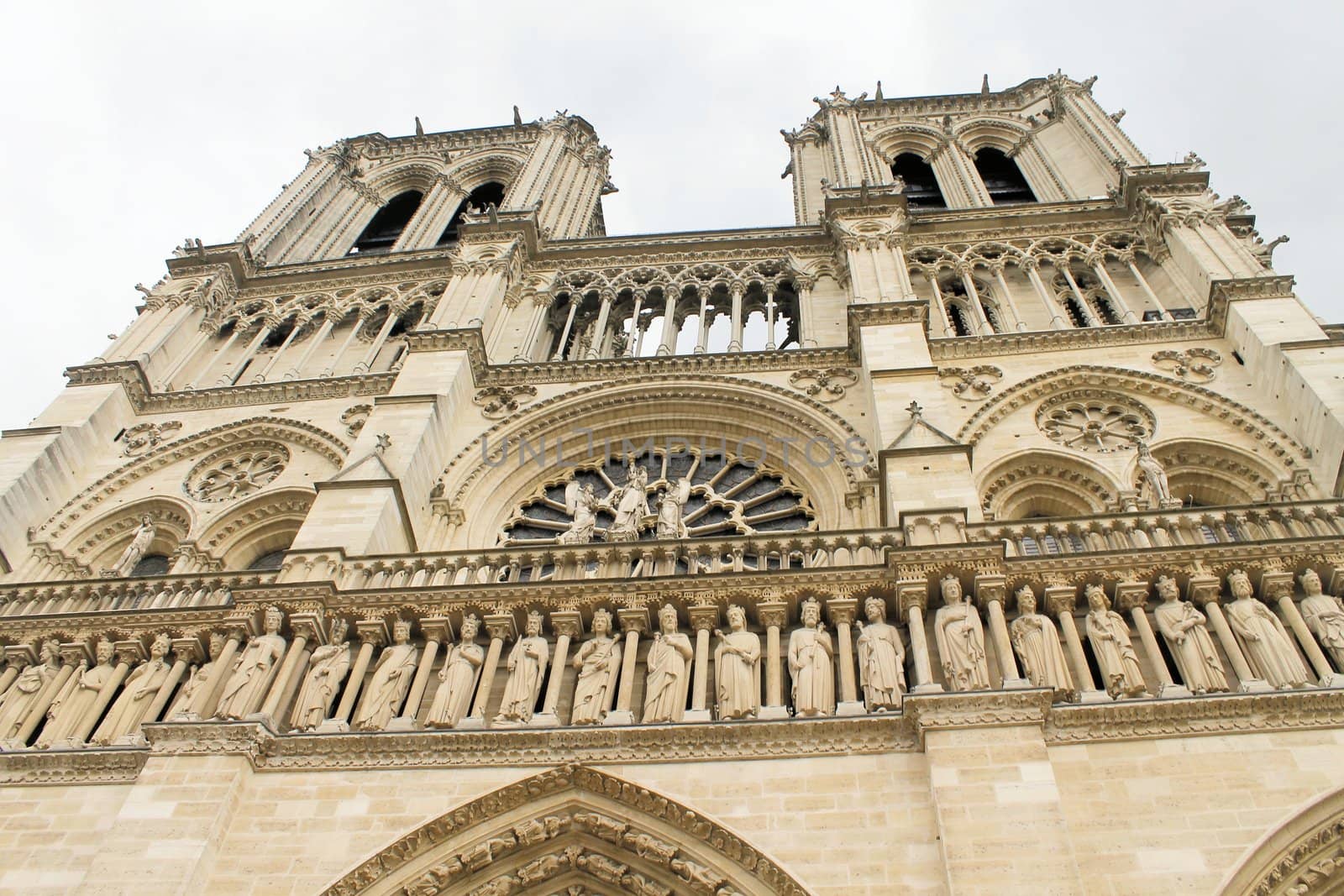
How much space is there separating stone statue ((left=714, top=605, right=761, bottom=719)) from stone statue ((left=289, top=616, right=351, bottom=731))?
315cm

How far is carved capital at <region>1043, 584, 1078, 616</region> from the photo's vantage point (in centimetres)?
970

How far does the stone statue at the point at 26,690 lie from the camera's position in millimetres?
10086

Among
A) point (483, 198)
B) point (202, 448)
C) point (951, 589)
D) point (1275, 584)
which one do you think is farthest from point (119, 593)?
point (483, 198)

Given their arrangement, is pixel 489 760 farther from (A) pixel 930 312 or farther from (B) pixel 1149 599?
(A) pixel 930 312

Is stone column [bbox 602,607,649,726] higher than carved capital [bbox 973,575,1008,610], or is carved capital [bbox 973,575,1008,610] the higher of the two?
carved capital [bbox 973,575,1008,610]

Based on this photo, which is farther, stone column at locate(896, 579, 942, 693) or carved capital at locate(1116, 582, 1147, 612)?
carved capital at locate(1116, 582, 1147, 612)

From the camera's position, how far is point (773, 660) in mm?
9500

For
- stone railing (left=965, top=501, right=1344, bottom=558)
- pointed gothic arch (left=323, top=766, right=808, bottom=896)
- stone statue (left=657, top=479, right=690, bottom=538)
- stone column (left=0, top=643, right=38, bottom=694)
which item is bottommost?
pointed gothic arch (left=323, top=766, right=808, bottom=896)

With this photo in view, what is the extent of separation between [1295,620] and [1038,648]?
6.68 feet

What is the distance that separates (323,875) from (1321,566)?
26.7ft

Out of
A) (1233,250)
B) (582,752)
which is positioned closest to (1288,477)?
(1233,250)

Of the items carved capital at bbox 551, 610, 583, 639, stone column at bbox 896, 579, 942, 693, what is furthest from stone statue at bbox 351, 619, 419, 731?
stone column at bbox 896, 579, 942, 693

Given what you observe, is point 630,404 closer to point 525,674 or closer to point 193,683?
point 525,674

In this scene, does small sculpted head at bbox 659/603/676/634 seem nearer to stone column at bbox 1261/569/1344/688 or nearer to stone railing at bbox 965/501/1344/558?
stone railing at bbox 965/501/1344/558
